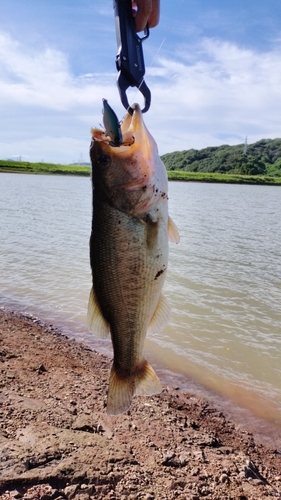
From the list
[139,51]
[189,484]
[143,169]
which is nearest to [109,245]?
[143,169]

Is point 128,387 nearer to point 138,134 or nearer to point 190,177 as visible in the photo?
point 138,134

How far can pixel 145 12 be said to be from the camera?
2.92 meters

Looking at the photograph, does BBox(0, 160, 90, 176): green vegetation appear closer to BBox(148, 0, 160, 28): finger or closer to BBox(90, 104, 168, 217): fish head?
BBox(148, 0, 160, 28): finger

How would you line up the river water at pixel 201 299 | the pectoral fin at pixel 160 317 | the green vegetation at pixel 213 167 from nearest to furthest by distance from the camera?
1. the pectoral fin at pixel 160 317
2. the river water at pixel 201 299
3. the green vegetation at pixel 213 167

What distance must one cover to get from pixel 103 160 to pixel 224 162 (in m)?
147

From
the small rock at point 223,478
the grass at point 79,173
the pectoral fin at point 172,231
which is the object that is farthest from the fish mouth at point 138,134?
the grass at point 79,173

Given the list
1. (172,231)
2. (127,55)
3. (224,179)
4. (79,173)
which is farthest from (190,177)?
(172,231)

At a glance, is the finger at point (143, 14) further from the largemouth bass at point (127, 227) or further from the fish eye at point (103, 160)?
the fish eye at point (103, 160)

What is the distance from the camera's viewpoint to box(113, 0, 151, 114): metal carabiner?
279cm

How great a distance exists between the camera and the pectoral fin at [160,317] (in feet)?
9.43

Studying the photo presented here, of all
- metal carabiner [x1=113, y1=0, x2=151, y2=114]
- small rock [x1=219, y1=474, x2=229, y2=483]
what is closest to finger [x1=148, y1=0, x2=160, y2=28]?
metal carabiner [x1=113, y1=0, x2=151, y2=114]

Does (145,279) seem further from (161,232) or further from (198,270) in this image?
(198,270)

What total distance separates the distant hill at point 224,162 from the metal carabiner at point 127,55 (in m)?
116

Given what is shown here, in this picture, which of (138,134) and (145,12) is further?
(145,12)
